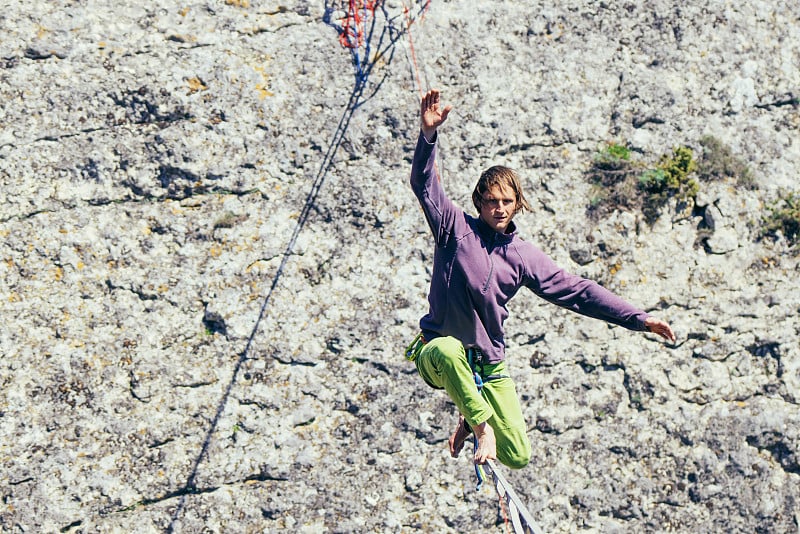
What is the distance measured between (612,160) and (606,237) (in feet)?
2.89

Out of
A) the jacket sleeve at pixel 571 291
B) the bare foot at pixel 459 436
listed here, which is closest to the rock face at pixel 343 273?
the bare foot at pixel 459 436

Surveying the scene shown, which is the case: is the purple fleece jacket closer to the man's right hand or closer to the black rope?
the man's right hand

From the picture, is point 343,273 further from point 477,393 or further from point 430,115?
point 430,115

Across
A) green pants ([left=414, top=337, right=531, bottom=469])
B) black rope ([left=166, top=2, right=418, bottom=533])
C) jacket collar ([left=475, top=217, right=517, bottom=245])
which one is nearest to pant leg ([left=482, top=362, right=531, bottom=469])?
green pants ([left=414, top=337, right=531, bottom=469])

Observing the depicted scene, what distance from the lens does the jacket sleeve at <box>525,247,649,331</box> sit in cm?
655

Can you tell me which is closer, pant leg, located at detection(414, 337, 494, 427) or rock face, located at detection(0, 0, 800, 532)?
pant leg, located at detection(414, 337, 494, 427)

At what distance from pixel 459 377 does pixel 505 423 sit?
1.03 metres

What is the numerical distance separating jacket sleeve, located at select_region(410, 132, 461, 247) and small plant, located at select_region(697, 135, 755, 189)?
5000 mm

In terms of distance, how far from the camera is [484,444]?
20.6 feet

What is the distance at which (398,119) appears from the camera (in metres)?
9.91

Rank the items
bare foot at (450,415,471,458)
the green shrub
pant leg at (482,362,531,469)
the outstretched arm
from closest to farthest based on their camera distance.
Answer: the outstretched arm, pant leg at (482,362,531,469), bare foot at (450,415,471,458), the green shrub

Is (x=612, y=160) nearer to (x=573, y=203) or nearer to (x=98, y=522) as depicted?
(x=573, y=203)

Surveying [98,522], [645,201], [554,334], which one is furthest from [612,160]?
[98,522]

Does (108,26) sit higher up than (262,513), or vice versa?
(108,26)
